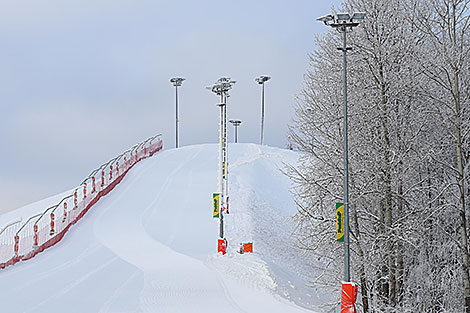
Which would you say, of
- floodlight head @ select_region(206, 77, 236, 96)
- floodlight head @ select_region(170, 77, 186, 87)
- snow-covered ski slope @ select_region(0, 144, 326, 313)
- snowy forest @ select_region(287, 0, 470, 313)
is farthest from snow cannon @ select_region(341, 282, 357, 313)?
floodlight head @ select_region(170, 77, 186, 87)

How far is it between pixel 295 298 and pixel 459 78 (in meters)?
10.1

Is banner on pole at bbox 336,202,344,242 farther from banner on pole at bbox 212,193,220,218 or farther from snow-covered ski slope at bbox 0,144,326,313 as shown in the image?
banner on pole at bbox 212,193,220,218

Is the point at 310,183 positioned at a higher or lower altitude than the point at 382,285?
higher

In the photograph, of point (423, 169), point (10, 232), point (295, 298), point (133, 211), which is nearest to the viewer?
point (295, 298)

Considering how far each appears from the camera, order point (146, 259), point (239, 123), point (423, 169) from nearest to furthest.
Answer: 1. point (423, 169)
2. point (146, 259)
3. point (239, 123)

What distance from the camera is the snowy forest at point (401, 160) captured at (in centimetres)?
2031

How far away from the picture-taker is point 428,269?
21.4 m

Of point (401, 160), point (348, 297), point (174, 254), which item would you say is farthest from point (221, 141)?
point (348, 297)

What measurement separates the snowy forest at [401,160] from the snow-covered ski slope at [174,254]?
2.96m

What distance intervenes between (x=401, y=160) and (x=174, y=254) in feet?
38.0

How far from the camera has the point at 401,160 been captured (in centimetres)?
1977

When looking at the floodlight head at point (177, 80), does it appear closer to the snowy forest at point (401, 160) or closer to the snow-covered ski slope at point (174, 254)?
the snow-covered ski slope at point (174, 254)

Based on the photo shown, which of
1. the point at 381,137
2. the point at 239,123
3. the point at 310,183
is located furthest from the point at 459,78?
the point at 239,123

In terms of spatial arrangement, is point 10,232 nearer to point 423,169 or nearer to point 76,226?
point 76,226
